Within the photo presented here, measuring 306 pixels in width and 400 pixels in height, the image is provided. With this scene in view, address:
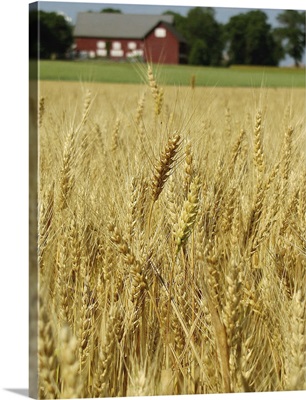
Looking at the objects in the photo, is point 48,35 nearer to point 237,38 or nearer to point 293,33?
point 237,38

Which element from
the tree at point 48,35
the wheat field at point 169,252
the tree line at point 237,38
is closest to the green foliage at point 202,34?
the tree line at point 237,38

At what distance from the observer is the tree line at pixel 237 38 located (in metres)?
3.46

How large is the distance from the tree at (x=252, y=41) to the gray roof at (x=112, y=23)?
0.34 meters

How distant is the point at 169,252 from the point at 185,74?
950mm

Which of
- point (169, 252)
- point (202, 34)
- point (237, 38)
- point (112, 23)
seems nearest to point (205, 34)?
point (202, 34)

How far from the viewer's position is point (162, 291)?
10.2 ft

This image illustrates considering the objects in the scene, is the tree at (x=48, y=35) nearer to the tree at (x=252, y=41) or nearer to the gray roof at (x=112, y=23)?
the gray roof at (x=112, y=23)

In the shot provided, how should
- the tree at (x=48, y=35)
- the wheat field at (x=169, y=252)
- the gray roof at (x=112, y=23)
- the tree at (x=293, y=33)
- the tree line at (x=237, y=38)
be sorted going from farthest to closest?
the tree at (x=293, y=33) < the tree line at (x=237, y=38) < the gray roof at (x=112, y=23) < the tree at (x=48, y=35) < the wheat field at (x=169, y=252)

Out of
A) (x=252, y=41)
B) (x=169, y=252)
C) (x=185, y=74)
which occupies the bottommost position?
(x=169, y=252)

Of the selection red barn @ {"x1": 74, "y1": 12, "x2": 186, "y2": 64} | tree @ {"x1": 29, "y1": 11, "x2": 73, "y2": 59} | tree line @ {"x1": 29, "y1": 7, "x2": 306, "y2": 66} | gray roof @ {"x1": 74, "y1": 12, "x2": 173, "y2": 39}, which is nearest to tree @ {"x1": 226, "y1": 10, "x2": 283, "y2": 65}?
tree line @ {"x1": 29, "y1": 7, "x2": 306, "y2": 66}

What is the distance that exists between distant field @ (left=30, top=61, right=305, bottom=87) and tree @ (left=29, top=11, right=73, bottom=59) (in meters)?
0.10

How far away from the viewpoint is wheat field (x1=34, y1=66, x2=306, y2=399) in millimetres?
2846

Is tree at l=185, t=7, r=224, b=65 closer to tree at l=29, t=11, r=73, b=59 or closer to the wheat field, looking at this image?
the wheat field

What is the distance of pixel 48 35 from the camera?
304cm
